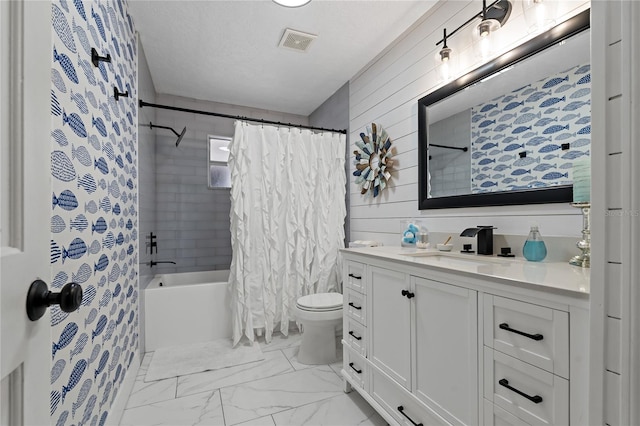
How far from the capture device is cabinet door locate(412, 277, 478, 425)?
113 centimetres

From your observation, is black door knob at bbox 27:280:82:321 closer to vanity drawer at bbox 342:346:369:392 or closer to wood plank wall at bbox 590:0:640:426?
wood plank wall at bbox 590:0:640:426

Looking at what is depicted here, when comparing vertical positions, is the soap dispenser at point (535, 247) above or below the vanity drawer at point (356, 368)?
above

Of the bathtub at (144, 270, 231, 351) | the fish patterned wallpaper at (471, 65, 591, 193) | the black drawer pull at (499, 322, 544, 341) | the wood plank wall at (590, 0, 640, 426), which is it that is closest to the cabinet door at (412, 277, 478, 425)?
the black drawer pull at (499, 322, 544, 341)

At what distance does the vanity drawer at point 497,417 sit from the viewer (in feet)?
3.25

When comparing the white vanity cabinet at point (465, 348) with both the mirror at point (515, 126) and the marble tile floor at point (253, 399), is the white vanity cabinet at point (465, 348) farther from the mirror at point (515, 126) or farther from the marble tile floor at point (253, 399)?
the mirror at point (515, 126)

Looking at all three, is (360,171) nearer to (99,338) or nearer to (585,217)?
(585,217)

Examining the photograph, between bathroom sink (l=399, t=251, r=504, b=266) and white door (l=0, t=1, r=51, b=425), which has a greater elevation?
white door (l=0, t=1, r=51, b=425)

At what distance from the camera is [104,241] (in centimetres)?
144

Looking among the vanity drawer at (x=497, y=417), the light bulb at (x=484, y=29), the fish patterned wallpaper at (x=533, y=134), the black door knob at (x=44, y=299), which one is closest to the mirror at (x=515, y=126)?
the fish patterned wallpaper at (x=533, y=134)

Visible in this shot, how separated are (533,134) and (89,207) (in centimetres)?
202

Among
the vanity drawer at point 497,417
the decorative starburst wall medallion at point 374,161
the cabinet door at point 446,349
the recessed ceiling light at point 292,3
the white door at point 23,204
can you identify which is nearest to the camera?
the white door at point 23,204

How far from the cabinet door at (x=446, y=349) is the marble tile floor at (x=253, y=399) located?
2.05ft

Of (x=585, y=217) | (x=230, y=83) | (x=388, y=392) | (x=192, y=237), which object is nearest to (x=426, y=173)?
(x=585, y=217)

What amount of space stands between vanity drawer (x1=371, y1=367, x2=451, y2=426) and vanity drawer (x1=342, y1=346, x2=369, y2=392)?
0.22 feet
